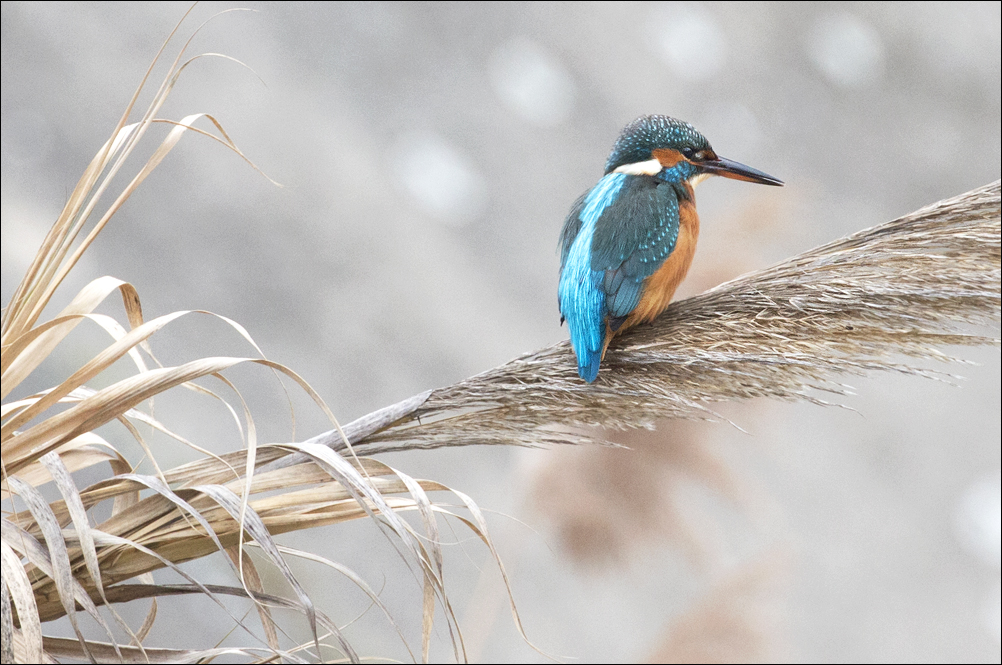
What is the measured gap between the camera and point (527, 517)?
2.07 meters

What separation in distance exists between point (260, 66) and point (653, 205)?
5.23 m

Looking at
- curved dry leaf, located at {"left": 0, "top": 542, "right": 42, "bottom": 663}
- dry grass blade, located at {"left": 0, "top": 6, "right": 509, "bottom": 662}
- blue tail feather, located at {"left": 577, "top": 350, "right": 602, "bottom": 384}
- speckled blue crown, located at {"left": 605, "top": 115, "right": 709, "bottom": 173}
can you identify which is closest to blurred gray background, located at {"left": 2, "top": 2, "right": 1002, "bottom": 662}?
speckled blue crown, located at {"left": 605, "top": 115, "right": 709, "bottom": 173}

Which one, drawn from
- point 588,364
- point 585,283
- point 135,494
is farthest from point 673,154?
point 135,494

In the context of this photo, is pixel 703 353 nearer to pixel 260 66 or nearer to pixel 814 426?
pixel 260 66

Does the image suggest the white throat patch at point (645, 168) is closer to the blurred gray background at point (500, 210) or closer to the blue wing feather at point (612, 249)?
the blue wing feather at point (612, 249)

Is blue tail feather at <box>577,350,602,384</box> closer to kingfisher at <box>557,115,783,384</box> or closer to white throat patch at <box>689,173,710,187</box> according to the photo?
kingfisher at <box>557,115,783,384</box>

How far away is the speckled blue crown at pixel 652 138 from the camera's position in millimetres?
1377

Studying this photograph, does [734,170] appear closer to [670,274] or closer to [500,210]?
[670,274]

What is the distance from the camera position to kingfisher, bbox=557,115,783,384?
111cm

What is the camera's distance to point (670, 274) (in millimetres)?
1210

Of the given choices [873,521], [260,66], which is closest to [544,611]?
[873,521]

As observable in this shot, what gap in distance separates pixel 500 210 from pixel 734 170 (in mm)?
5446

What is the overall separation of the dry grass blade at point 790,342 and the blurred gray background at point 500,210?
279 cm

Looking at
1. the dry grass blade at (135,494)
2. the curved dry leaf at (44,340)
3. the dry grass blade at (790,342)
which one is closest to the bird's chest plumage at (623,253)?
the dry grass blade at (790,342)
